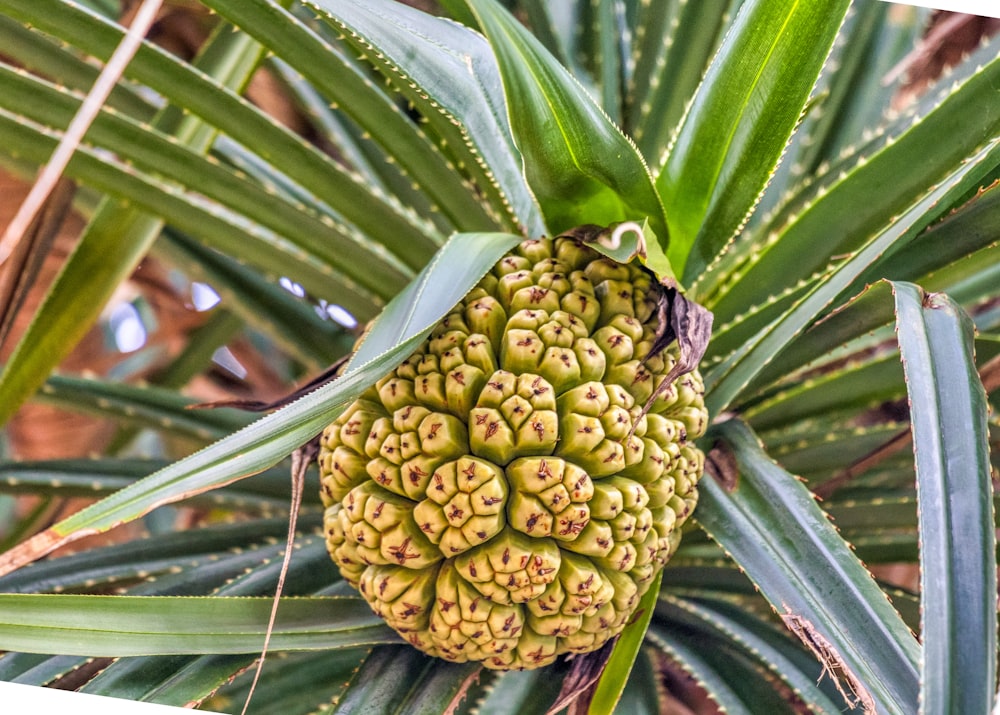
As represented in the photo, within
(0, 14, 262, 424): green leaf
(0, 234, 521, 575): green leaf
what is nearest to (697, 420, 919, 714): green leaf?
(0, 234, 521, 575): green leaf

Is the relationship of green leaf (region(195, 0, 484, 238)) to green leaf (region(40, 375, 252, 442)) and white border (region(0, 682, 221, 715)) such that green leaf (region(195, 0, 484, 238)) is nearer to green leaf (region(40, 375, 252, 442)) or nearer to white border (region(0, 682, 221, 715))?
green leaf (region(40, 375, 252, 442))

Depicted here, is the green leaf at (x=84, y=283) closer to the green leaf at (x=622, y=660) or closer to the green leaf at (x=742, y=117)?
the green leaf at (x=742, y=117)

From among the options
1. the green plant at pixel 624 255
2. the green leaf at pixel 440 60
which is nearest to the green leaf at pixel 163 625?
the green plant at pixel 624 255

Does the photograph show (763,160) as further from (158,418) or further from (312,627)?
(158,418)

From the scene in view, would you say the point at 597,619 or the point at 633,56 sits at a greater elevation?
the point at 633,56

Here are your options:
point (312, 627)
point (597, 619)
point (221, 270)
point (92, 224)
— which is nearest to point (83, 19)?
point (92, 224)

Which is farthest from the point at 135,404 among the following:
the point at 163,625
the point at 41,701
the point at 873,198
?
the point at 873,198
